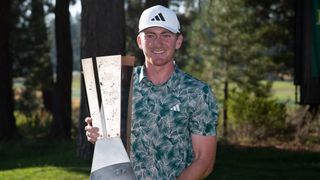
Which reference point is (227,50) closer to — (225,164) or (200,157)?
(225,164)

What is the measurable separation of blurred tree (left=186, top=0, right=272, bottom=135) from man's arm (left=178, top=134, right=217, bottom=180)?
2157 cm

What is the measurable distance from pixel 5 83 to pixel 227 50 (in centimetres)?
1397

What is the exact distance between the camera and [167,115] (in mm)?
2891

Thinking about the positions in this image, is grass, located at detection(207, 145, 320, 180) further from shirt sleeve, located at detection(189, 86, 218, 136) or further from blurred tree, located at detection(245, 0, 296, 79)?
blurred tree, located at detection(245, 0, 296, 79)

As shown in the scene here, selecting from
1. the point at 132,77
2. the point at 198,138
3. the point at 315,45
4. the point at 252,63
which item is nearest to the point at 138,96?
the point at 132,77

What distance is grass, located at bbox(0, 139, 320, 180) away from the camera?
8.38 m

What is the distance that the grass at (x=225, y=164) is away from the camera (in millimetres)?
8375

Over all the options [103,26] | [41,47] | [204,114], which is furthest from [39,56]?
[204,114]

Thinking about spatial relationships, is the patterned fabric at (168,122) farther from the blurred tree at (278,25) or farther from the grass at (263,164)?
the blurred tree at (278,25)

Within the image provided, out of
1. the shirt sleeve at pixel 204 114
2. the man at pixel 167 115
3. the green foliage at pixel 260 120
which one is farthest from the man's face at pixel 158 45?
the green foliage at pixel 260 120

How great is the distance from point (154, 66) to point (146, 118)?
25cm

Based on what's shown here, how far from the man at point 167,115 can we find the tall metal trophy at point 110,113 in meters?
0.07

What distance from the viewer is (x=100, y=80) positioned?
2855mm

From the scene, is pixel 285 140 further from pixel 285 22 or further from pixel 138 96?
pixel 138 96
